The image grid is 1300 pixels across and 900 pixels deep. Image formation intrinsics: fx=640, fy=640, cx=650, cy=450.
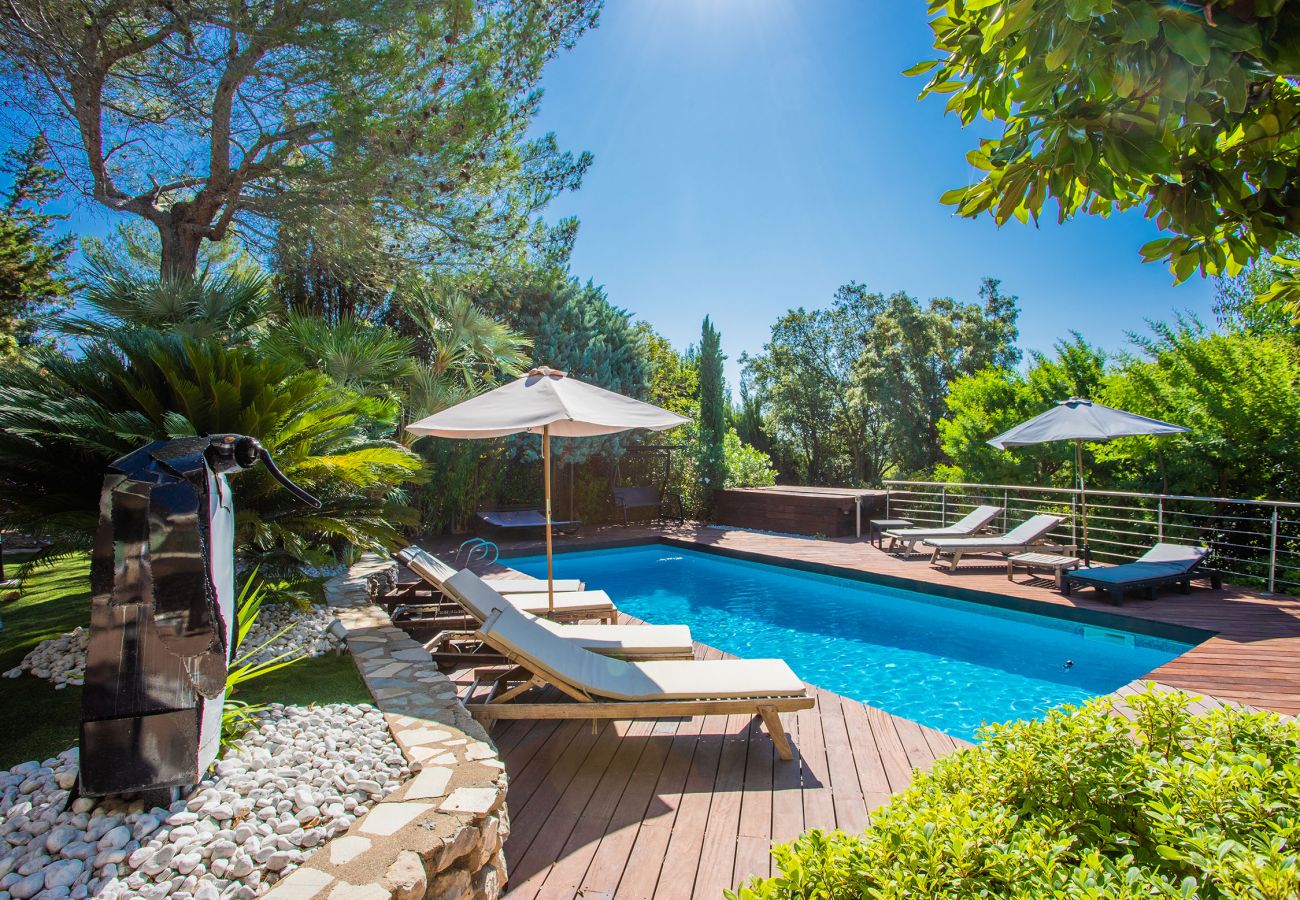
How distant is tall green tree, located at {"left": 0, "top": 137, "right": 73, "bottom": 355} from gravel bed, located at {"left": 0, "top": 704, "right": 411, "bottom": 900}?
13.3 metres

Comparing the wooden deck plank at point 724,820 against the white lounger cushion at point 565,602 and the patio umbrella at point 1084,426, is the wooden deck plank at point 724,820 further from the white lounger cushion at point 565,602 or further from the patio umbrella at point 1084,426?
the patio umbrella at point 1084,426

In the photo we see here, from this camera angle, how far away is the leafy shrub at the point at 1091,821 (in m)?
1.16

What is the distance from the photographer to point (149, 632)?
2.01 metres

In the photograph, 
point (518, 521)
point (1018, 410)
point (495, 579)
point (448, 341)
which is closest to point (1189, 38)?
point (495, 579)

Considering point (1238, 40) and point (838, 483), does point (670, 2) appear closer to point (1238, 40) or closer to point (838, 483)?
point (1238, 40)

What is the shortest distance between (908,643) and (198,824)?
19.2ft

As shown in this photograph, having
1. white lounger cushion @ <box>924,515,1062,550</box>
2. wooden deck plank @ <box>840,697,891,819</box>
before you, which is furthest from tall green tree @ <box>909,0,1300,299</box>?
white lounger cushion @ <box>924,515,1062,550</box>

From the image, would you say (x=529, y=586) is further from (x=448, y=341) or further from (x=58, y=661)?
(x=448, y=341)

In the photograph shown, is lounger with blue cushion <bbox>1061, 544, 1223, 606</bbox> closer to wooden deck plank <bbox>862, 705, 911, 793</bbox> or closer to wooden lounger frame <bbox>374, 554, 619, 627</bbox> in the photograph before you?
wooden deck plank <bbox>862, 705, 911, 793</bbox>

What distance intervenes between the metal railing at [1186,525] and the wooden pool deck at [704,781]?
235 centimetres

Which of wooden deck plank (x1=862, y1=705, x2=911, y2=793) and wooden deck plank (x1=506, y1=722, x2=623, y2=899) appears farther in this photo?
wooden deck plank (x1=862, y1=705, x2=911, y2=793)

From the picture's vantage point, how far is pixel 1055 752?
66.6 inches

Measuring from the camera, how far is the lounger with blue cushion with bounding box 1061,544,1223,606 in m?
6.19

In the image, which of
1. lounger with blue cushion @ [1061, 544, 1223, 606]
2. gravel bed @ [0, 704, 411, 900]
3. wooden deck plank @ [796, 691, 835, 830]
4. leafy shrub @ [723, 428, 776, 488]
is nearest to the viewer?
gravel bed @ [0, 704, 411, 900]
